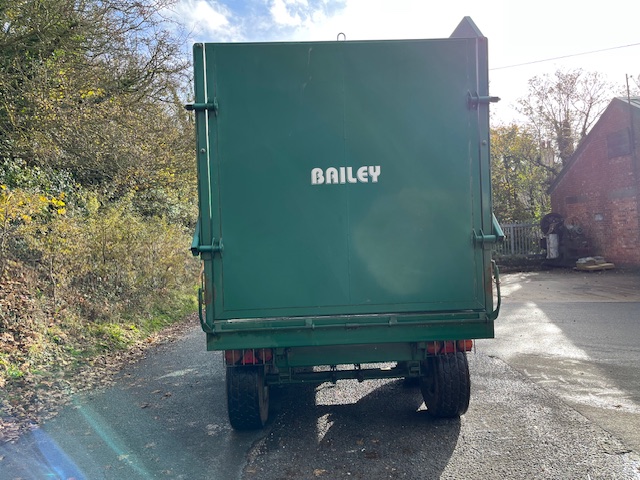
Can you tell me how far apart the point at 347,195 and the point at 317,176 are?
27 cm

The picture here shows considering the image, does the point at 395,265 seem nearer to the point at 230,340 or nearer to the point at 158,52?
the point at 230,340

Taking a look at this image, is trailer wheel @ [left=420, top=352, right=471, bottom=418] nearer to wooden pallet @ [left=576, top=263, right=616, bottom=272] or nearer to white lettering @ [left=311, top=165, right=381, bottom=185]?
white lettering @ [left=311, top=165, right=381, bottom=185]

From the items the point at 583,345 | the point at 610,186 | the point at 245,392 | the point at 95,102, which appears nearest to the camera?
the point at 245,392

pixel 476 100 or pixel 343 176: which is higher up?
pixel 476 100

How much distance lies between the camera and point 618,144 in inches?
622

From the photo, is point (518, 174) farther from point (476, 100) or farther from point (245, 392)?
point (245, 392)

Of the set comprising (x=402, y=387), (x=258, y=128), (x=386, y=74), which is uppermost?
(x=386, y=74)

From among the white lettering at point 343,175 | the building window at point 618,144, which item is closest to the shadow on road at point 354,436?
the white lettering at point 343,175

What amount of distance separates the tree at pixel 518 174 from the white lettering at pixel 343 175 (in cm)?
1989

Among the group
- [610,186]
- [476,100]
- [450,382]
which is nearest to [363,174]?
[476,100]

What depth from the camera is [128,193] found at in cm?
1065

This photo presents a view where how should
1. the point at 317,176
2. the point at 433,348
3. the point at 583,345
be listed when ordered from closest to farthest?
the point at 317,176
the point at 433,348
the point at 583,345

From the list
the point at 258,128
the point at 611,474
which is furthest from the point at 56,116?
the point at 611,474

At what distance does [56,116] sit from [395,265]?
7.00 m
